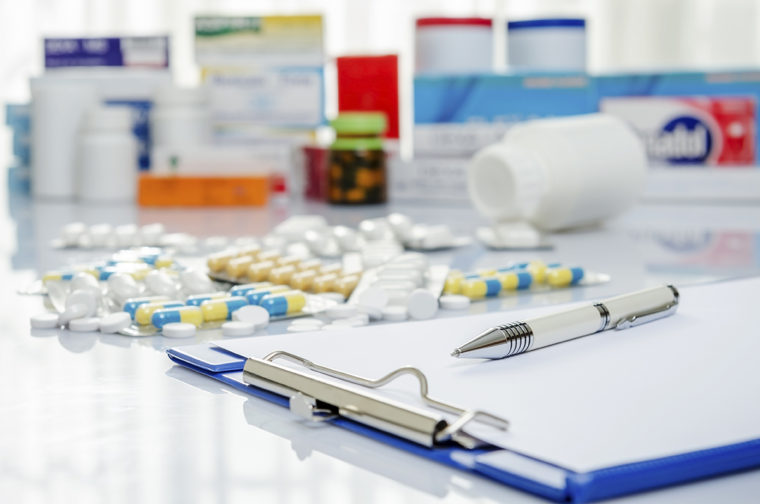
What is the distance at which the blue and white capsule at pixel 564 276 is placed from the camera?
2.69 feet

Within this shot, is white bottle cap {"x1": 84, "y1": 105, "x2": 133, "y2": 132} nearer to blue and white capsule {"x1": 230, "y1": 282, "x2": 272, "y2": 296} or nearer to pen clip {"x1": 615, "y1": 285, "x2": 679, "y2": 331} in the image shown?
blue and white capsule {"x1": 230, "y1": 282, "x2": 272, "y2": 296}

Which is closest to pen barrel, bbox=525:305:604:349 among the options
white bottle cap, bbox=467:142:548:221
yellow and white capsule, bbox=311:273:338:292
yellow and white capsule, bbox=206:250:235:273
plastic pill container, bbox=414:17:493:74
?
yellow and white capsule, bbox=311:273:338:292

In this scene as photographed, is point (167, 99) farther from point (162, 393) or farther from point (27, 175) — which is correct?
point (162, 393)

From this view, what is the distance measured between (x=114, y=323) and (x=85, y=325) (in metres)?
0.02

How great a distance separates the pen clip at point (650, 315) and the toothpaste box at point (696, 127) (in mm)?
797

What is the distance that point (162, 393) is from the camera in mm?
526

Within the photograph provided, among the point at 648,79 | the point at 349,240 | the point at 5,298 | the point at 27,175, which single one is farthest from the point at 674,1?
the point at 5,298

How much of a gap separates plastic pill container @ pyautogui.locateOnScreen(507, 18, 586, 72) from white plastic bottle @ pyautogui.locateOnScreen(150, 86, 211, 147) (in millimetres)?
482

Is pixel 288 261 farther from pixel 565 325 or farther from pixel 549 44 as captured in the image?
pixel 549 44

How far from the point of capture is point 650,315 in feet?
2.03

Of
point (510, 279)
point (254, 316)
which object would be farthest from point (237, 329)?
point (510, 279)

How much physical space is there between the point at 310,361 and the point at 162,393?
0.08 m

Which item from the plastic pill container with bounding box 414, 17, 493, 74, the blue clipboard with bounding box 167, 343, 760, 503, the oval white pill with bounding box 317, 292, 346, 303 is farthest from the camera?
the plastic pill container with bounding box 414, 17, 493, 74

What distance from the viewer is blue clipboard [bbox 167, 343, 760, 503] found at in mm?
366
